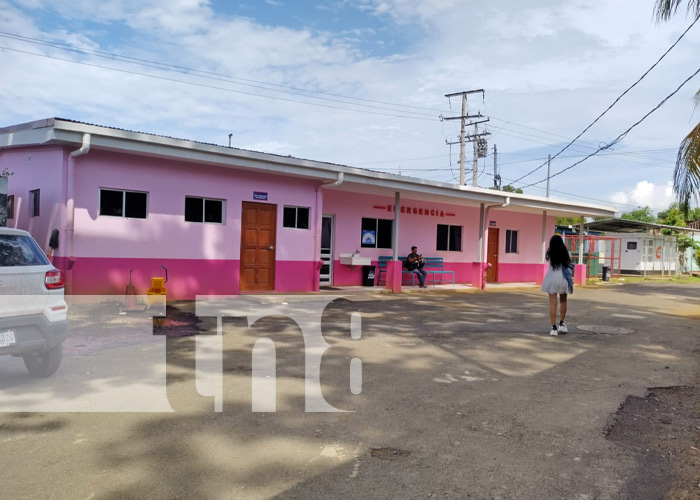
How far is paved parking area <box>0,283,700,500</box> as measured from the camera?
346cm

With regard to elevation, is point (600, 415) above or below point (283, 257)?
below

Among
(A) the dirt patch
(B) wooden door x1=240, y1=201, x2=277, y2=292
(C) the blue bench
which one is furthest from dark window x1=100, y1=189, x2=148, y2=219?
(A) the dirt patch

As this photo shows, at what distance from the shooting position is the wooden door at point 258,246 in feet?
43.7

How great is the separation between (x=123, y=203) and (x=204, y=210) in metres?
1.84

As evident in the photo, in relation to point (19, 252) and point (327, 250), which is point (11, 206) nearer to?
point (327, 250)

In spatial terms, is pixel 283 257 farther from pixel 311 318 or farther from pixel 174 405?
pixel 174 405

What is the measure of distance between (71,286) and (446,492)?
371 inches

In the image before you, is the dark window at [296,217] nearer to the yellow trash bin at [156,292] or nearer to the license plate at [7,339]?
the yellow trash bin at [156,292]

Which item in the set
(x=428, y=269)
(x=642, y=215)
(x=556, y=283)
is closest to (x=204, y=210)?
(x=556, y=283)

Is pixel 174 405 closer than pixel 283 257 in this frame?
Yes

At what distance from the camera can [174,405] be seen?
16.2 feet

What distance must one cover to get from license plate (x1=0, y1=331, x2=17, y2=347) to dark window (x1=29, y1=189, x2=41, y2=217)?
729cm

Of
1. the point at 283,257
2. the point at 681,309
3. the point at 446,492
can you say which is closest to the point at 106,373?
the point at 446,492

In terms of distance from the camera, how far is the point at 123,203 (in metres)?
11.2
